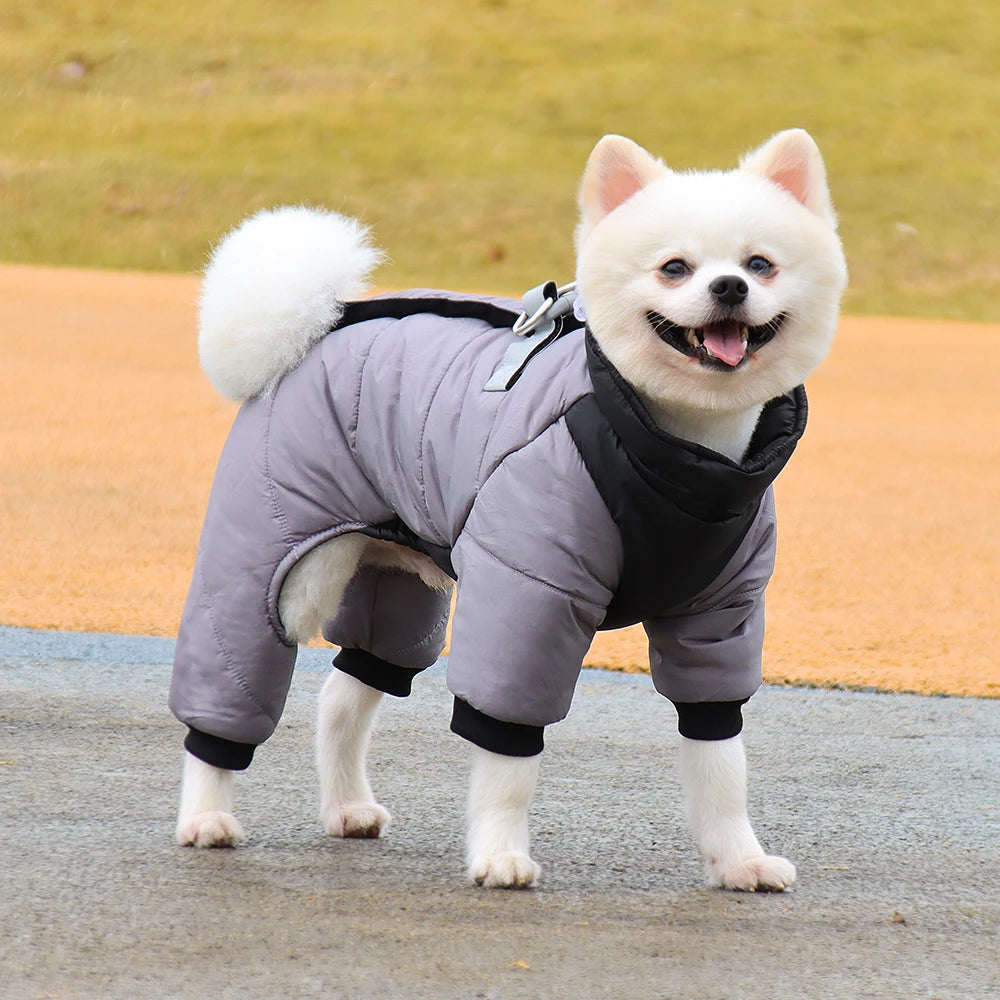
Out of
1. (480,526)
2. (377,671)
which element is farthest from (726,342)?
(377,671)

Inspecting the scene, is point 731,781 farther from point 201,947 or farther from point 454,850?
point 201,947

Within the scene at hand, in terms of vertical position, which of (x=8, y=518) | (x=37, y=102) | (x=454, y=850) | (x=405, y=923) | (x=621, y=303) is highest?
(x=621, y=303)

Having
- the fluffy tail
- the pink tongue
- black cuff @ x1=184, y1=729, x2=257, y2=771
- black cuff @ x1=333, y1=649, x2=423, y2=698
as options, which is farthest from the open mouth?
black cuff @ x1=184, y1=729, x2=257, y2=771

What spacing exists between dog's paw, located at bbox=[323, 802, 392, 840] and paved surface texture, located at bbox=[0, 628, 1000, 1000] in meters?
0.03

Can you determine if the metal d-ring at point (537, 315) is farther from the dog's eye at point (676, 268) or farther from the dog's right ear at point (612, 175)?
the dog's eye at point (676, 268)

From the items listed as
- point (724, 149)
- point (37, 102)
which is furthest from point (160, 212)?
point (724, 149)

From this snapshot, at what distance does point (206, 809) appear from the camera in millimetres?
2164

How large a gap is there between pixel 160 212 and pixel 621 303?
1336cm

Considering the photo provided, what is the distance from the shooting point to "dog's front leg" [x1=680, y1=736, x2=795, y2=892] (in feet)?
6.61

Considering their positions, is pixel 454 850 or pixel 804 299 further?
pixel 454 850

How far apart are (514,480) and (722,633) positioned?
0.36 m

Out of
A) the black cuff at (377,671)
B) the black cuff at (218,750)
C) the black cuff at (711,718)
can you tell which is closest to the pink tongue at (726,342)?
the black cuff at (711,718)

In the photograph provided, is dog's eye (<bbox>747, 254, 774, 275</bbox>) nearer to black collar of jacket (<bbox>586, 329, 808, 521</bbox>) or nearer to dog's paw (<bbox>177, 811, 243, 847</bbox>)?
black collar of jacket (<bbox>586, 329, 808, 521</bbox>)

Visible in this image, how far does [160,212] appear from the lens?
14.5 meters
